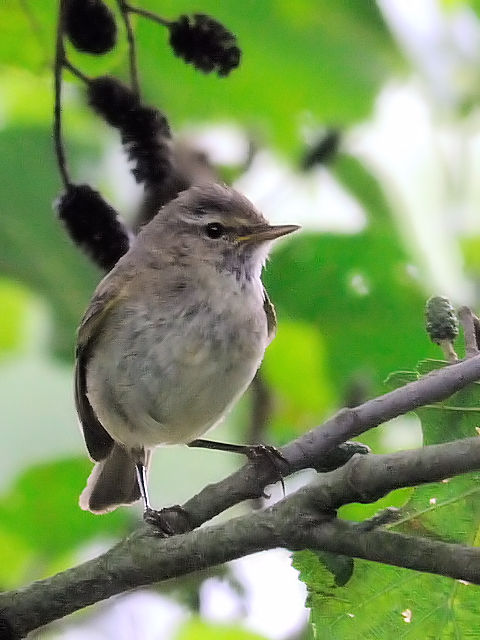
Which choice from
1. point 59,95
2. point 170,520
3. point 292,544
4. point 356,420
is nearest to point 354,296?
point 59,95

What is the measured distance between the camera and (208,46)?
1.73 meters

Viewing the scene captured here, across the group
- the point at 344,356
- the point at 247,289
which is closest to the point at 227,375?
the point at 247,289

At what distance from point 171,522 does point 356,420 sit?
1.30 ft

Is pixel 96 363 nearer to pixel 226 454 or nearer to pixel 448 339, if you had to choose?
pixel 226 454

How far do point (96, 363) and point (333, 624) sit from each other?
2.99 feet

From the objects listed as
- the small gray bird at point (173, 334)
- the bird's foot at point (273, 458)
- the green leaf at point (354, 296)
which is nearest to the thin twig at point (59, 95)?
the small gray bird at point (173, 334)

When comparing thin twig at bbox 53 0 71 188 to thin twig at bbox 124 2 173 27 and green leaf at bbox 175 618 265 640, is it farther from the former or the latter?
green leaf at bbox 175 618 265 640

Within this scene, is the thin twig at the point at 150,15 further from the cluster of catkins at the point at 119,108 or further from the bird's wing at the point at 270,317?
the bird's wing at the point at 270,317

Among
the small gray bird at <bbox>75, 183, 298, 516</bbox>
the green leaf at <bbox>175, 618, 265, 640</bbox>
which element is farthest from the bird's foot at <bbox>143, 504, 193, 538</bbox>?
the green leaf at <bbox>175, 618, 265, 640</bbox>

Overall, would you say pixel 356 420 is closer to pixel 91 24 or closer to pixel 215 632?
pixel 91 24

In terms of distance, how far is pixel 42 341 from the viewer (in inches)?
106

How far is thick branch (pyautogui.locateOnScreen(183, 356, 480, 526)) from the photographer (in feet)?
4.33

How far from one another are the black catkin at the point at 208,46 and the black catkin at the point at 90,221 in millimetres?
289

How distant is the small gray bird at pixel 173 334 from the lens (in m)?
2.04
